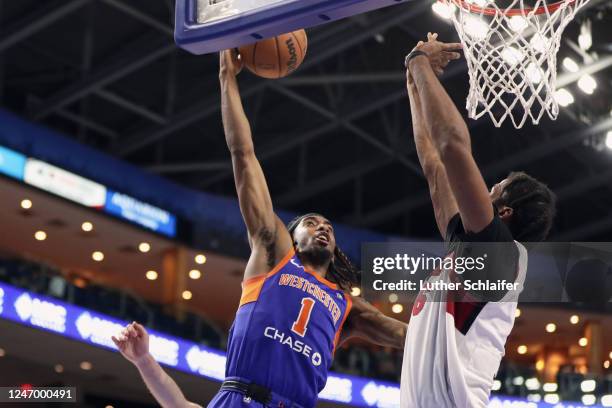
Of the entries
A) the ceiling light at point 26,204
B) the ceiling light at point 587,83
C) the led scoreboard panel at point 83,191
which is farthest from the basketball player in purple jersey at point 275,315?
the ceiling light at point 26,204

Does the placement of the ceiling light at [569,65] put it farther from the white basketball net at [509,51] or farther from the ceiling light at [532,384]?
the white basketball net at [509,51]

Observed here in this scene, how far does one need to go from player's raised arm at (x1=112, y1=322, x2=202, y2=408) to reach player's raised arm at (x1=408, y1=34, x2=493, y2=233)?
125cm

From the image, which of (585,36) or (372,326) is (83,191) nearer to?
(585,36)

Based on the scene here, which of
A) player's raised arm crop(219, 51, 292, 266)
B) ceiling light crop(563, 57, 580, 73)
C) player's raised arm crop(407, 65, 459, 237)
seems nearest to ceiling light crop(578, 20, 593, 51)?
ceiling light crop(563, 57, 580, 73)

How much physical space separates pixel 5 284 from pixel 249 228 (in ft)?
38.2

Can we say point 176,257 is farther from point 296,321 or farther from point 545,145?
point 296,321

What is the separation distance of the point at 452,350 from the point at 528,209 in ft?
1.83

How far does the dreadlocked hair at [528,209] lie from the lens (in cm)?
324

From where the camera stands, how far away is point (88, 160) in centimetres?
1819

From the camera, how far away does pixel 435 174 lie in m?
3.42

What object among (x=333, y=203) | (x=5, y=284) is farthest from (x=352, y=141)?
(x=5, y=284)

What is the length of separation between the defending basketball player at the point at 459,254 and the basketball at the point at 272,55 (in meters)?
1.10

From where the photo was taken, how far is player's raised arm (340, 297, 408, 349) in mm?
4098

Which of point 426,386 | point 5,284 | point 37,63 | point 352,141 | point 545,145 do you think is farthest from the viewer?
point 352,141
